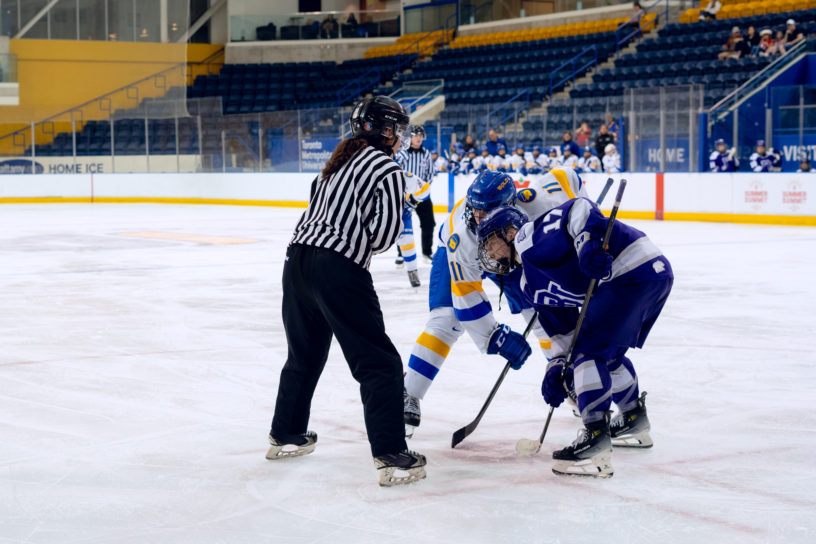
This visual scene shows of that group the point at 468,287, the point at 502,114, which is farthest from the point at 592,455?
the point at 502,114

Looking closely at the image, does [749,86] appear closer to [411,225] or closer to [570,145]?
[570,145]

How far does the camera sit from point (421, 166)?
966 cm

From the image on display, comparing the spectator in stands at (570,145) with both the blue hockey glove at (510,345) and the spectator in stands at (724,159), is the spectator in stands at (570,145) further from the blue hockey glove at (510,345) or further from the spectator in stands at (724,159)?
the blue hockey glove at (510,345)

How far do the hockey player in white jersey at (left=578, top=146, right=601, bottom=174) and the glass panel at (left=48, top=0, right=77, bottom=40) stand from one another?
16887 mm

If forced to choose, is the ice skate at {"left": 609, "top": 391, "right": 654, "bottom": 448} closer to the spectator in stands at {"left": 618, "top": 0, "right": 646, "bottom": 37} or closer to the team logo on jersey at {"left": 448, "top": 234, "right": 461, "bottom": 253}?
the team logo on jersey at {"left": 448, "top": 234, "right": 461, "bottom": 253}

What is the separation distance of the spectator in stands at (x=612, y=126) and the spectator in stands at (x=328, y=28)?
50.8ft

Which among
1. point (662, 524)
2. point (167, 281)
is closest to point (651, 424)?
point (662, 524)

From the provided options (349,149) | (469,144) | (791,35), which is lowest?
(349,149)

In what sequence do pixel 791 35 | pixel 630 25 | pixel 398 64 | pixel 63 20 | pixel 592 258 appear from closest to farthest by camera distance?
pixel 592 258, pixel 791 35, pixel 630 25, pixel 63 20, pixel 398 64

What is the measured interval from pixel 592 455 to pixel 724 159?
12301mm

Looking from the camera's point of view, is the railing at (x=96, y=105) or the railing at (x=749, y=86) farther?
the railing at (x=96, y=105)

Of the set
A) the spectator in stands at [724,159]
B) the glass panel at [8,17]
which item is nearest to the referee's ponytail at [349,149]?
the spectator in stands at [724,159]

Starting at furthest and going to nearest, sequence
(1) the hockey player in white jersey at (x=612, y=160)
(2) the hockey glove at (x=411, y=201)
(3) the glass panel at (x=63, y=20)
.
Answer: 1. (3) the glass panel at (x=63, y=20)
2. (1) the hockey player in white jersey at (x=612, y=160)
3. (2) the hockey glove at (x=411, y=201)

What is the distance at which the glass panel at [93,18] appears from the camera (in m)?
28.3
